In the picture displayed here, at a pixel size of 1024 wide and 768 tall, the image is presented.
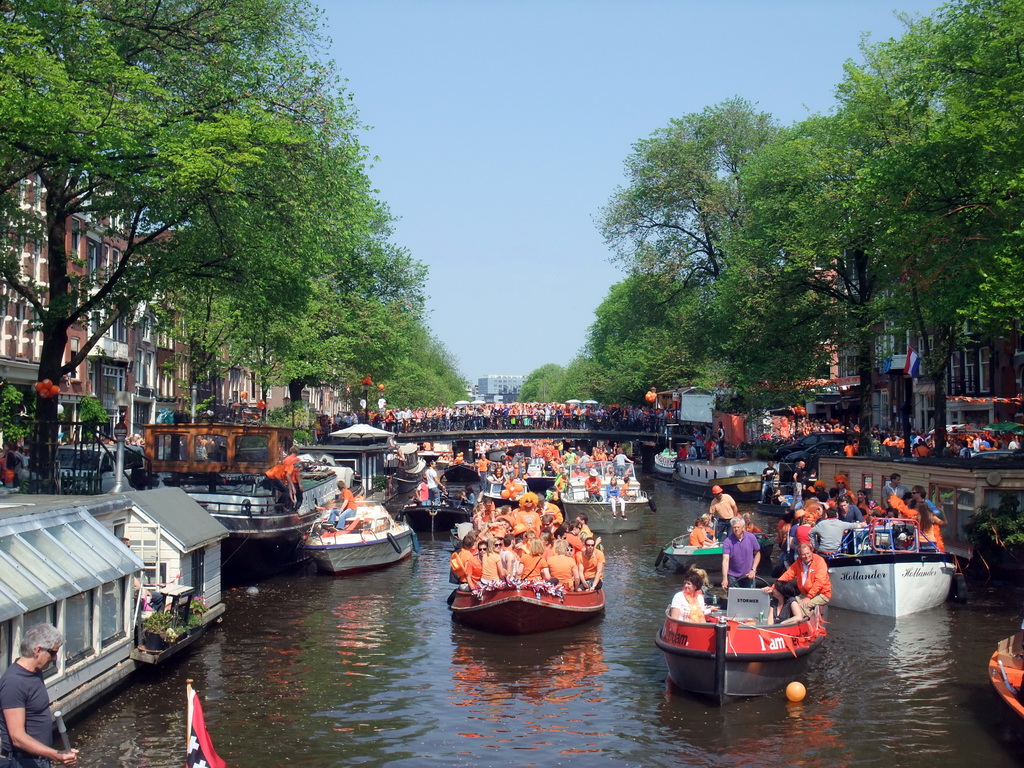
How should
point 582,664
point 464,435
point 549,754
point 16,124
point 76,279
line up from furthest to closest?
point 464,435 < point 76,279 < point 16,124 < point 582,664 < point 549,754

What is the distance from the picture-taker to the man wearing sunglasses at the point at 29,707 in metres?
8.27

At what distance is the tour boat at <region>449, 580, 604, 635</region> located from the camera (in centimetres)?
1966

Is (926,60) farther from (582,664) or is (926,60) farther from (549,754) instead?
(549,754)

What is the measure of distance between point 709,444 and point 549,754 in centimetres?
4599

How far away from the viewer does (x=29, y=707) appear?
8414mm

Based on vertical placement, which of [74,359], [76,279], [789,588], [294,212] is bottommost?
[789,588]

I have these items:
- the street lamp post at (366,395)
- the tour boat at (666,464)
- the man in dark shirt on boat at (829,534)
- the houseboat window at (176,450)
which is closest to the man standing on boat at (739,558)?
the man in dark shirt on boat at (829,534)

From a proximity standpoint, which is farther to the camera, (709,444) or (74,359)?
(709,444)

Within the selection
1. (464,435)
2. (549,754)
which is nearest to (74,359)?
(549,754)

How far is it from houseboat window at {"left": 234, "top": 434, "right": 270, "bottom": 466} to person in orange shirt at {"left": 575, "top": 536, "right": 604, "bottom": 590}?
10418mm

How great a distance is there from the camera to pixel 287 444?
30.0 m

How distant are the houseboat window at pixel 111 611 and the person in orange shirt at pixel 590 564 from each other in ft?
28.6

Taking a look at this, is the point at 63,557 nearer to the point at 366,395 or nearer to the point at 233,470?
the point at 233,470

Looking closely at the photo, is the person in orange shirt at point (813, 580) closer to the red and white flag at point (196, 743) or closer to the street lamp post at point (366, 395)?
the red and white flag at point (196, 743)
